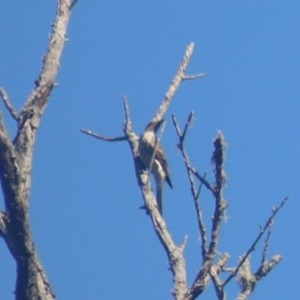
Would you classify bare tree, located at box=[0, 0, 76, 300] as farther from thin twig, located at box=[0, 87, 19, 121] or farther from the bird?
the bird

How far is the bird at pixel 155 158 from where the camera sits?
874 centimetres

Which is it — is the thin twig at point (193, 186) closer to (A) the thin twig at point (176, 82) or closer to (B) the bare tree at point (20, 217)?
(B) the bare tree at point (20, 217)

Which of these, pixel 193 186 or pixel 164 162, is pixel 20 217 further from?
pixel 164 162

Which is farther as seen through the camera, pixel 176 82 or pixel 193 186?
pixel 176 82

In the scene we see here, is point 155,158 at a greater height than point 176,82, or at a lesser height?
greater

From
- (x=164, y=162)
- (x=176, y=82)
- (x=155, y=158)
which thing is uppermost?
(x=164, y=162)

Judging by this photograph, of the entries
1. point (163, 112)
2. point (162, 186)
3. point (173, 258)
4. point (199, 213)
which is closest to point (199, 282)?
point (199, 213)

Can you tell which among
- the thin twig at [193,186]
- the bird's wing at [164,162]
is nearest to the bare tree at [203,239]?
the thin twig at [193,186]

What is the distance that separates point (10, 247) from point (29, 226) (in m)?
0.23

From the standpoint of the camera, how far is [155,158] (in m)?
10.9

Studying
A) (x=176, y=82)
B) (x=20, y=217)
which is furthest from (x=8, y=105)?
(x=176, y=82)

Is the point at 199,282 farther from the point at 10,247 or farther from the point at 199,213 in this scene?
the point at 10,247

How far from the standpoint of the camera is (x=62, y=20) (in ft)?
20.2

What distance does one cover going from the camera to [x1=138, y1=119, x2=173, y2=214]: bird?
28.7 feet
